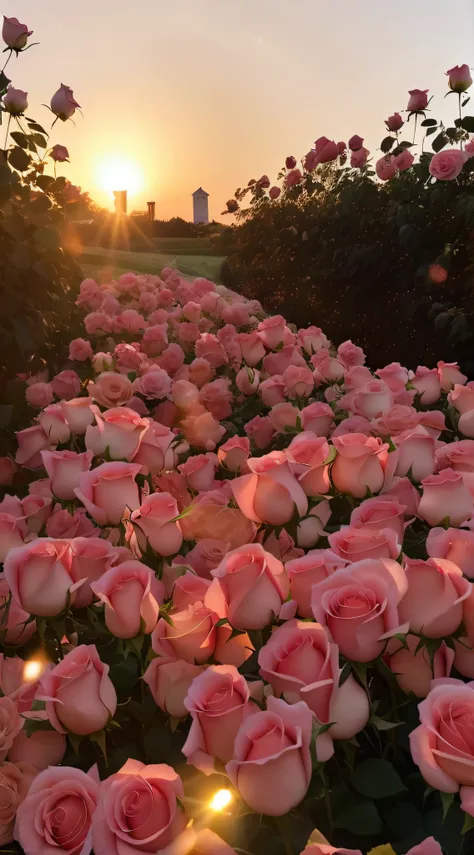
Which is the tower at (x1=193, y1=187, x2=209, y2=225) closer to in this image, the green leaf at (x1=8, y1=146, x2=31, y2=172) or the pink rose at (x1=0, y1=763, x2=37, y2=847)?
the green leaf at (x1=8, y1=146, x2=31, y2=172)

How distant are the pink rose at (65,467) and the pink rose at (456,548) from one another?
2.97ft

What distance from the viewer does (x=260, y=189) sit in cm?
1332

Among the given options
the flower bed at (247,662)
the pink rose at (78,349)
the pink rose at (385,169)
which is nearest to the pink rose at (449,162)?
the pink rose at (385,169)

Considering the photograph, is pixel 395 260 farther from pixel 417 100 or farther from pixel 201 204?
pixel 201 204

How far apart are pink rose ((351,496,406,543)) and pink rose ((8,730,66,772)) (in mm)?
679

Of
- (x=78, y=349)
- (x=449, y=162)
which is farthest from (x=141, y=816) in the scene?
(x=449, y=162)

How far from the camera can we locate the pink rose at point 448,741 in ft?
2.77

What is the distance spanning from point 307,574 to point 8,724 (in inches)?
24.3

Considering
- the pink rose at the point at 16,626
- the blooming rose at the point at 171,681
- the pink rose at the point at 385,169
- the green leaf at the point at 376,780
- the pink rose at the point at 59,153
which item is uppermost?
the pink rose at the point at 385,169

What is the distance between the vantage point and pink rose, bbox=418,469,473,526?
1374 mm

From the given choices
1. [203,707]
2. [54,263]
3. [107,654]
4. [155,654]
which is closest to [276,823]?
[203,707]

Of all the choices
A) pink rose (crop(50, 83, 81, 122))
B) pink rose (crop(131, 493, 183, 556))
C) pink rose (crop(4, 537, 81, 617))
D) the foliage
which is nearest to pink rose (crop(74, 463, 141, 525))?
pink rose (crop(131, 493, 183, 556))

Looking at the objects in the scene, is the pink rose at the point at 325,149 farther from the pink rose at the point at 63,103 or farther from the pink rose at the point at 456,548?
the pink rose at the point at 456,548

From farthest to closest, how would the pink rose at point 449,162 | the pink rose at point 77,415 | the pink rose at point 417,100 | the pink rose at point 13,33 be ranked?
the pink rose at point 417,100 → the pink rose at point 449,162 → the pink rose at point 13,33 → the pink rose at point 77,415
